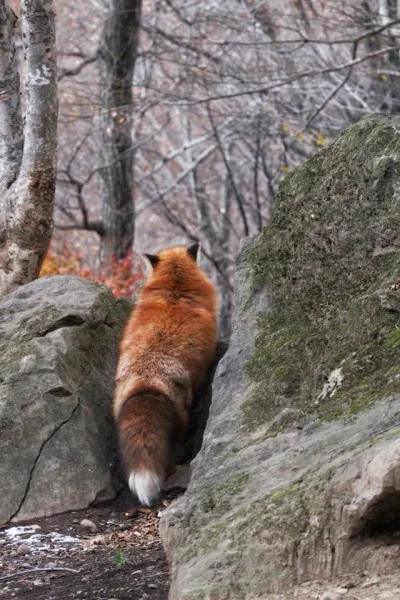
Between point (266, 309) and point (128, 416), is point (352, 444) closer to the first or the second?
point (266, 309)

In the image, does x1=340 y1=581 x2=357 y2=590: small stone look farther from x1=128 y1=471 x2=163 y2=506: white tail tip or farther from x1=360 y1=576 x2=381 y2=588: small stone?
x1=128 y1=471 x2=163 y2=506: white tail tip

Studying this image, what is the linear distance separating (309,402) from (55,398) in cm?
239

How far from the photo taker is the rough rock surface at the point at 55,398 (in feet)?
19.7

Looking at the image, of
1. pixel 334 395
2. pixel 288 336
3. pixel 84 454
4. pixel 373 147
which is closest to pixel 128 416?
pixel 84 454

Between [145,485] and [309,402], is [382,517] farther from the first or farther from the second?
[145,485]

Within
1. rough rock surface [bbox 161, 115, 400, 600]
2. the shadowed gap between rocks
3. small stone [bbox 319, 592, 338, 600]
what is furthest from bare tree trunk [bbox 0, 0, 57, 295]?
small stone [bbox 319, 592, 338, 600]

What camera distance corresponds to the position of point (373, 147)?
5.34m

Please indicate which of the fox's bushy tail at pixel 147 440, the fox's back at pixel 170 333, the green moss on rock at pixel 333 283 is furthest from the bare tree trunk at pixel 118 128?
the green moss on rock at pixel 333 283

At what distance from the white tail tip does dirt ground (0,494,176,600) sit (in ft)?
0.54

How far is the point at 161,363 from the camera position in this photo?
6477 millimetres

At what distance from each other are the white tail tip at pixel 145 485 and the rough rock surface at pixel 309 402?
83 cm

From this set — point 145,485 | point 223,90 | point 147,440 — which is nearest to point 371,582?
point 145,485

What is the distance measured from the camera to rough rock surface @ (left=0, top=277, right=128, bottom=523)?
19.7 feet

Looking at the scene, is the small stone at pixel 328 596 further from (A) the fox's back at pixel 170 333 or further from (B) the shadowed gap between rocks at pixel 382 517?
(A) the fox's back at pixel 170 333
